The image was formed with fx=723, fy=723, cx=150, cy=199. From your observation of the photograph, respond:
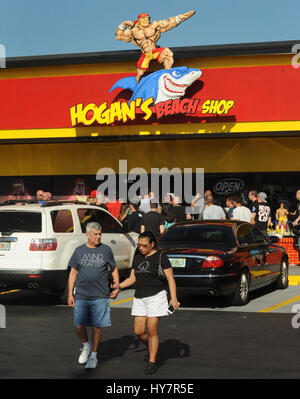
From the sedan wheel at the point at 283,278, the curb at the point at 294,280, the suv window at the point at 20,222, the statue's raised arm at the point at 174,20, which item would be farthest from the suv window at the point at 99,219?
the statue's raised arm at the point at 174,20

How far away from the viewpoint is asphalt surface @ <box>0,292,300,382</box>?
768 cm

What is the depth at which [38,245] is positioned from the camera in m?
12.7

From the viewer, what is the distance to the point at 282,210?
2252 cm

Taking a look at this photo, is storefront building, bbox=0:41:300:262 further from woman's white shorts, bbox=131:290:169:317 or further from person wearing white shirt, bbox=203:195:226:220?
woman's white shorts, bbox=131:290:169:317

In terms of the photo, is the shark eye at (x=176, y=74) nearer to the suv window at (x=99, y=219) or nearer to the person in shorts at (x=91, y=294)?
the suv window at (x=99, y=219)

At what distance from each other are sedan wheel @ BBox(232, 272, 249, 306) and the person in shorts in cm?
492

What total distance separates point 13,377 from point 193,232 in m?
6.58

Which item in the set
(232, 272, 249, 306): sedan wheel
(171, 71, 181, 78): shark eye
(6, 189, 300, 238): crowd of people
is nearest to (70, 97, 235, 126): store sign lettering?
(171, 71, 181, 78): shark eye

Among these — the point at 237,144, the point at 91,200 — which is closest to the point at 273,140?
the point at 237,144

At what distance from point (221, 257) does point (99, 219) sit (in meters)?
3.35

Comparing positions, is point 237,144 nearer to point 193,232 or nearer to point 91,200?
point 91,200

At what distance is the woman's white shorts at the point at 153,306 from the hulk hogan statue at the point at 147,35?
1609 centimetres

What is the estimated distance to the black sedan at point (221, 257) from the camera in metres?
12.3

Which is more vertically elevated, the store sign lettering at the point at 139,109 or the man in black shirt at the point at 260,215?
the store sign lettering at the point at 139,109
